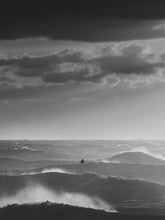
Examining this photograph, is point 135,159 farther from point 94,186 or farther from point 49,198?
point 49,198

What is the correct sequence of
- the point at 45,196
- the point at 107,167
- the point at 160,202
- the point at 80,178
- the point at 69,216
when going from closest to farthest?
the point at 69,216 → the point at 160,202 → the point at 45,196 → the point at 80,178 → the point at 107,167

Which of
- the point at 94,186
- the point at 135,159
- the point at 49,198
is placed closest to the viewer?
the point at 49,198

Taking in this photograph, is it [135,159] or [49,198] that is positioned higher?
[135,159]

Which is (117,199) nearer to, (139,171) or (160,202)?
(160,202)

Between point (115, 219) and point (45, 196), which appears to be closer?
point (115, 219)

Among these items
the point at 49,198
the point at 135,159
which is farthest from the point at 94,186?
the point at 135,159

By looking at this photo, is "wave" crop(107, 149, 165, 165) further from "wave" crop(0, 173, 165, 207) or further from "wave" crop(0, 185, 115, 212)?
"wave" crop(0, 185, 115, 212)

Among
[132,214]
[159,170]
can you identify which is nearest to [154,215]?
A: [132,214]

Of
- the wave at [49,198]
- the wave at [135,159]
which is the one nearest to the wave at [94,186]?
the wave at [49,198]

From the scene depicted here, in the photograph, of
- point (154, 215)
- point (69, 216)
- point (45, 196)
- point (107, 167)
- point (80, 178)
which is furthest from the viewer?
point (107, 167)

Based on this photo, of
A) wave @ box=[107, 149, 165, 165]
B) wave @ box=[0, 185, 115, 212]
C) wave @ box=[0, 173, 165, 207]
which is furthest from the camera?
wave @ box=[107, 149, 165, 165]

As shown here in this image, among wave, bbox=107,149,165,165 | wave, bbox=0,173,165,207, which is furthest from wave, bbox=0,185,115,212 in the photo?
wave, bbox=107,149,165,165
